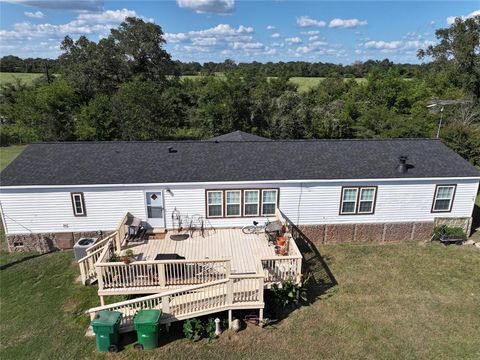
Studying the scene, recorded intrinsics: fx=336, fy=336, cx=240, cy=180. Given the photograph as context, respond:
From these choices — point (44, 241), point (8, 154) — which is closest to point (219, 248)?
point (44, 241)

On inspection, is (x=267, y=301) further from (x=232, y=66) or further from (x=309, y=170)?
(x=232, y=66)

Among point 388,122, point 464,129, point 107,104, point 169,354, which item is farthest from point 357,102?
point 169,354

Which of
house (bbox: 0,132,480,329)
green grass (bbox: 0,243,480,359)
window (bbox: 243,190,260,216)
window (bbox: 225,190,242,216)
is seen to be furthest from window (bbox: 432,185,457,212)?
window (bbox: 225,190,242,216)

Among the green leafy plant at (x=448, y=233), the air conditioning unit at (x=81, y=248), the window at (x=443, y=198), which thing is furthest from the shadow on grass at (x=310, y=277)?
the air conditioning unit at (x=81, y=248)

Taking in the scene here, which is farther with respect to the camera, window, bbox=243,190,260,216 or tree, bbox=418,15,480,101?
tree, bbox=418,15,480,101

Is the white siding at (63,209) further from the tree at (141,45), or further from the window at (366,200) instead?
the tree at (141,45)

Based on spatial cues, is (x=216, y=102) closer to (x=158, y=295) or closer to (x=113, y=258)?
(x=113, y=258)

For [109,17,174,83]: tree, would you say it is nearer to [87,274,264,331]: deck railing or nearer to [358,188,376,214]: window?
[358,188,376,214]: window
